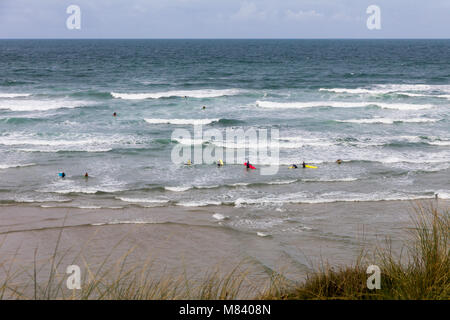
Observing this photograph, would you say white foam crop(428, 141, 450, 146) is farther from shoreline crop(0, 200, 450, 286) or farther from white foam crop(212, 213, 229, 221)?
white foam crop(212, 213, 229, 221)

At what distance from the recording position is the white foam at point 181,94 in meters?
42.8

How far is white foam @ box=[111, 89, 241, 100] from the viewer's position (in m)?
42.8

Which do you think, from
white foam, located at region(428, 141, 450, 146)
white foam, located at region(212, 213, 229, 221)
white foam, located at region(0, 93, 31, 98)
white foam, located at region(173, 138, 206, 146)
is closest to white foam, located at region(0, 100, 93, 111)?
white foam, located at region(0, 93, 31, 98)

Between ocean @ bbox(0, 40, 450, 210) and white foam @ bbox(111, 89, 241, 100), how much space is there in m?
0.22

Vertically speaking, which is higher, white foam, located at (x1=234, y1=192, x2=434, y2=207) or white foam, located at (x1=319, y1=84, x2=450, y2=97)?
white foam, located at (x1=319, y1=84, x2=450, y2=97)

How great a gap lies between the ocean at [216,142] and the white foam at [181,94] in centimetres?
22

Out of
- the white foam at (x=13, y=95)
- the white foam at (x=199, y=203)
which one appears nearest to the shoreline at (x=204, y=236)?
the white foam at (x=199, y=203)

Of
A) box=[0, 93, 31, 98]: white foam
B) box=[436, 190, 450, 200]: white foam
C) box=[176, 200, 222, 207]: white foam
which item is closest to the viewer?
box=[176, 200, 222, 207]: white foam

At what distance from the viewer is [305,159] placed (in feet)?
76.0

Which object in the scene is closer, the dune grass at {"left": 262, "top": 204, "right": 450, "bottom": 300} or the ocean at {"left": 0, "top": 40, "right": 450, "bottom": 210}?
the dune grass at {"left": 262, "top": 204, "right": 450, "bottom": 300}

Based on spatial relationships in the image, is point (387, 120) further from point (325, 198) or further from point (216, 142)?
point (325, 198)

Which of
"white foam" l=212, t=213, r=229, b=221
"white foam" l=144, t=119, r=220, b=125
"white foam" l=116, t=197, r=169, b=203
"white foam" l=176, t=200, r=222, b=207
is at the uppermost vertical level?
"white foam" l=144, t=119, r=220, b=125
